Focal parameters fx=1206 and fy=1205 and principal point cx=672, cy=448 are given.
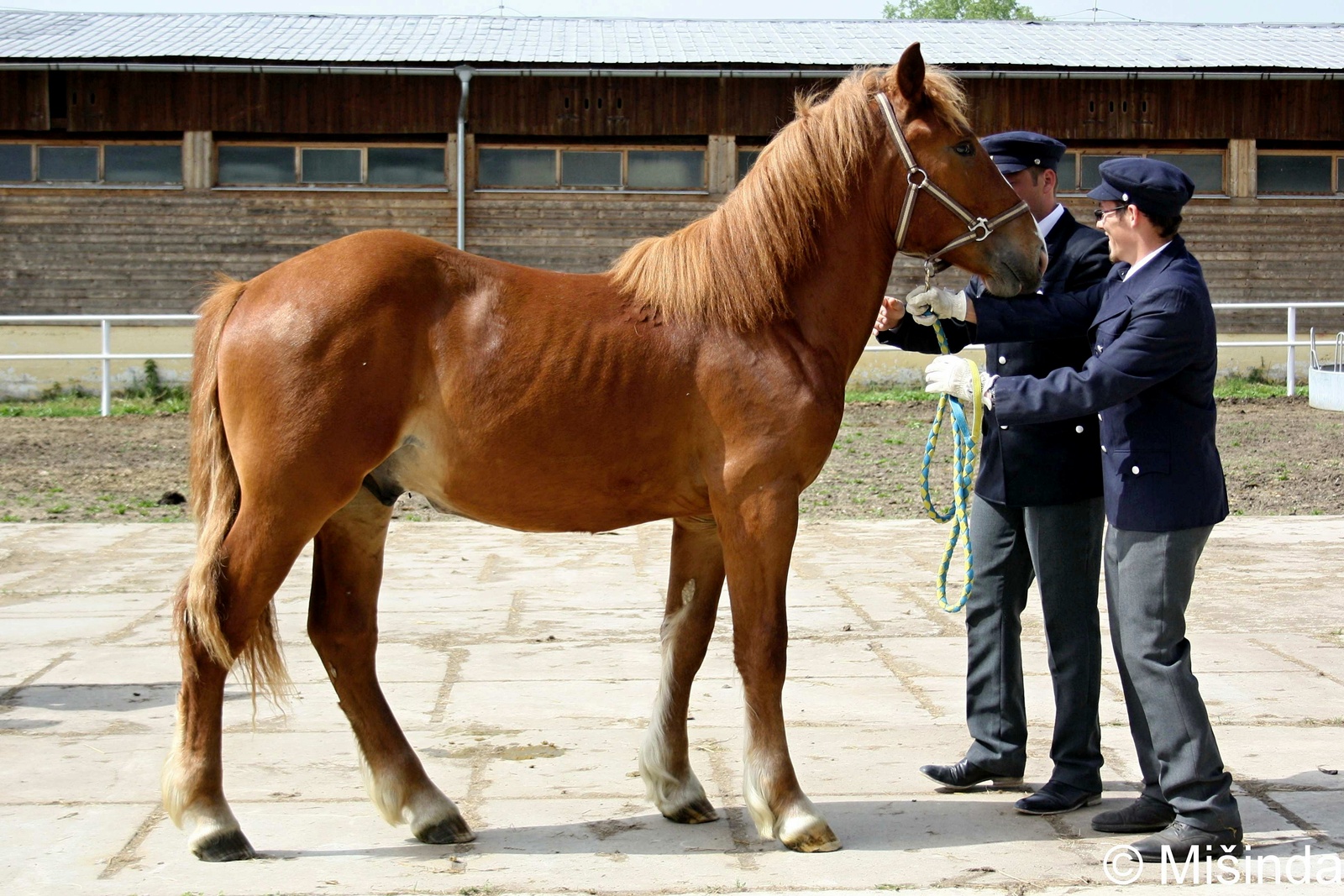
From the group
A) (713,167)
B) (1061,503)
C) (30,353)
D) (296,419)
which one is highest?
(713,167)

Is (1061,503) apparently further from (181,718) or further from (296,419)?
(181,718)

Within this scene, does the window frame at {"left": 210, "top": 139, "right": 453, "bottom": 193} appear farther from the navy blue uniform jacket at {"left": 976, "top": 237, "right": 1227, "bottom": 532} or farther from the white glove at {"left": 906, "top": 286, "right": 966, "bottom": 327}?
the navy blue uniform jacket at {"left": 976, "top": 237, "right": 1227, "bottom": 532}

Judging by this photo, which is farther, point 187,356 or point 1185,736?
point 187,356

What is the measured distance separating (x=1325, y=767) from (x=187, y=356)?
15.4m

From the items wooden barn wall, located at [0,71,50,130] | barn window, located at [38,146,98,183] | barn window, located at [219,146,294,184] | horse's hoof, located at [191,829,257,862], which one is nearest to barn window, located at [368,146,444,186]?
barn window, located at [219,146,294,184]

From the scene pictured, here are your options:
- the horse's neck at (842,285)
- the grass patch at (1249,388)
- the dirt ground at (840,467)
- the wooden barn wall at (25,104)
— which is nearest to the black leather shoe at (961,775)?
the horse's neck at (842,285)

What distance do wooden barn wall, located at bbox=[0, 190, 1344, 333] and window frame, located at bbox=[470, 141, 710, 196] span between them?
12cm

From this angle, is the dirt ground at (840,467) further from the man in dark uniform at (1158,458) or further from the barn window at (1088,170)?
the man in dark uniform at (1158,458)

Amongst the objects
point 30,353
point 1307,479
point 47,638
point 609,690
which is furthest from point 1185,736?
point 30,353

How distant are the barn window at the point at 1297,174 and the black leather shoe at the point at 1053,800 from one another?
18.2 metres

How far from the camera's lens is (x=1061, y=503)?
3723mm

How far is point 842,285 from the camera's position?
3.57m

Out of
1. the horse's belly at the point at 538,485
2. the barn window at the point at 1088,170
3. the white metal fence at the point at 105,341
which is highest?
the barn window at the point at 1088,170

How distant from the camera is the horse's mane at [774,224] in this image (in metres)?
3.44
